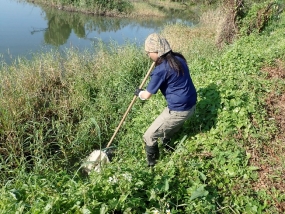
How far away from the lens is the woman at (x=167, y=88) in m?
2.88

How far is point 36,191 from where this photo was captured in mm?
2074

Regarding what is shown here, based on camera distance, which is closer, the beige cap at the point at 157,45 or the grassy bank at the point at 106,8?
the beige cap at the point at 157,45

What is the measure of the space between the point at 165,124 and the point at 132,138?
0.98 metres

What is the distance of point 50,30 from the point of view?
1327 cm

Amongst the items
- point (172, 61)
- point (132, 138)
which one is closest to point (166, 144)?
point (132, 138)

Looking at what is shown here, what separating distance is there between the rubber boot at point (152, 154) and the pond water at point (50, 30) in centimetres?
442

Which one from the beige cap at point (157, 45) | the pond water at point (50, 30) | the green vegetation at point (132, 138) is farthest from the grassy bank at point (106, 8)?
the beige cap at point (157, 45)

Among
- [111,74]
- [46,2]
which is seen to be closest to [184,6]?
[46,2]

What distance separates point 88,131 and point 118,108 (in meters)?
0.89

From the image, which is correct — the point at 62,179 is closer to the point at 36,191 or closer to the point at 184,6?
the point at 36,191

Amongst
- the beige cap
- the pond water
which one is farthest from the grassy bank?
the beige cap

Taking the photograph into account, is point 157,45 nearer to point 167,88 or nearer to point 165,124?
point 167,88

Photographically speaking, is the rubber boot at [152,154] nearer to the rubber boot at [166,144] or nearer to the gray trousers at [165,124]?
the gray trousers at [165,124]

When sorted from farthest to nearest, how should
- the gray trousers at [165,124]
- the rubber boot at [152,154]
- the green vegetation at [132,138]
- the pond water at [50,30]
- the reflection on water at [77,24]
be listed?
the reflection on water at [77,24]
the pond water at [50,30]
the rubber boot at [152,154]
the gray trousers at [165,124]
the green vegetation at [132,138]
